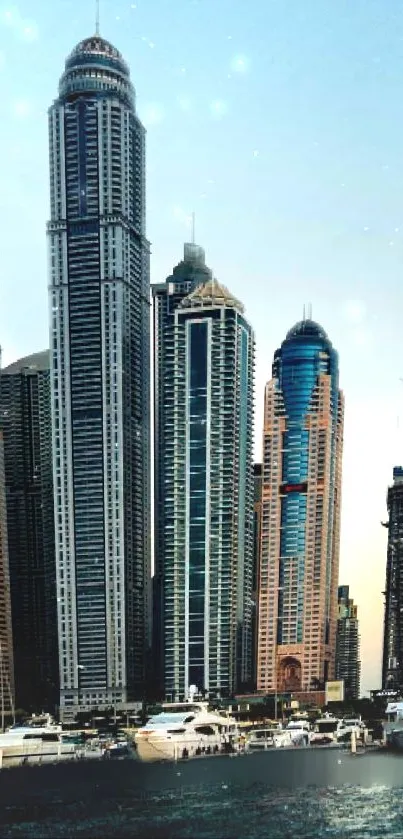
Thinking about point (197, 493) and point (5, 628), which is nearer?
point (5, 628)

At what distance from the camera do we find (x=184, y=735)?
28.2 metres

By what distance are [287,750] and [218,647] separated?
11107 mm

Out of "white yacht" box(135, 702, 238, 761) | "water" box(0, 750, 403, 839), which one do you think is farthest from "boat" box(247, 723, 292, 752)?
"water" box(0, 750, 403, 839)

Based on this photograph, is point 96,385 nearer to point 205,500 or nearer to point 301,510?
point 205,500

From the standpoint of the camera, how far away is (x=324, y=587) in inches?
1713

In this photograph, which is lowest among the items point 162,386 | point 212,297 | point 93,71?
point 162,386

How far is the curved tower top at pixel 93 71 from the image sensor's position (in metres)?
40.9

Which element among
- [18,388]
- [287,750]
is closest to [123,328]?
[18,388]

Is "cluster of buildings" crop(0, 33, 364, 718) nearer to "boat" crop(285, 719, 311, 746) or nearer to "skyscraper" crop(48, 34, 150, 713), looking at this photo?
"skyscraper" crop(48, 34, 150, 713)

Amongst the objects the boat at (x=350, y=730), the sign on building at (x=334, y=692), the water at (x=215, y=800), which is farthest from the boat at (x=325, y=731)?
the water at (x=215, y=800)

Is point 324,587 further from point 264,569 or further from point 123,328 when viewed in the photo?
point 123,328

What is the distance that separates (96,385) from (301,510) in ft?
31.6

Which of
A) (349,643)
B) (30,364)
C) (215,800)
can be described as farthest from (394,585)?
(215,800)

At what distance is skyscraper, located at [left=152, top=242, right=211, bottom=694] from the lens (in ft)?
137
